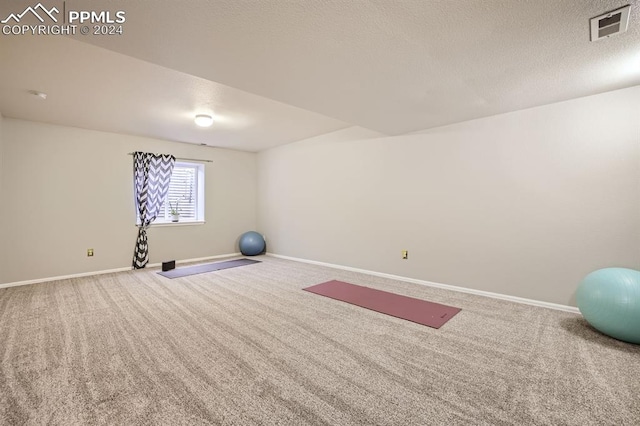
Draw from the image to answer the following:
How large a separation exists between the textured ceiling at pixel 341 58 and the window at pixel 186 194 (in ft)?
7.00

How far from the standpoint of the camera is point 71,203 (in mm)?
4320

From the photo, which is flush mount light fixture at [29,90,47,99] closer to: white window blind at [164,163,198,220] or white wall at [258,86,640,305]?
white window blind at [164,163,198,220]

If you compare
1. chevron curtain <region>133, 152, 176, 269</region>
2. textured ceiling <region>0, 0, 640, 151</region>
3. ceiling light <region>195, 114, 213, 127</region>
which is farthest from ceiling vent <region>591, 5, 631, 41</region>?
chevron curtain <region>133, 152, 176, 269</region>

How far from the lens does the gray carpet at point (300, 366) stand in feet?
4.89

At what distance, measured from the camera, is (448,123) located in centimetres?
371

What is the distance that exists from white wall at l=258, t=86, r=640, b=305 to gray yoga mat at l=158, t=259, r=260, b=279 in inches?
68.1

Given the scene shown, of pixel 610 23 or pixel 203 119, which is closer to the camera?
pixel 610 23

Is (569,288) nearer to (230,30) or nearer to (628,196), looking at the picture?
(628,196)

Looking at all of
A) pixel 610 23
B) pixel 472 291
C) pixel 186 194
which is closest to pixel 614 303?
pixel 472 291

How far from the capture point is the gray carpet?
1489mm

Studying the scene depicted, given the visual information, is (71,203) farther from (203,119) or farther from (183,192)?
(203,119)

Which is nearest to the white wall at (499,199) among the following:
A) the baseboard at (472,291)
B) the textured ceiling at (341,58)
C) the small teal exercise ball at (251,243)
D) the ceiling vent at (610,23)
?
the baseboard at (472,291)

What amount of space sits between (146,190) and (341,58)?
14.8ft

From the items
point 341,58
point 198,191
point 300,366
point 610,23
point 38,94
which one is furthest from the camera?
point 198,191
